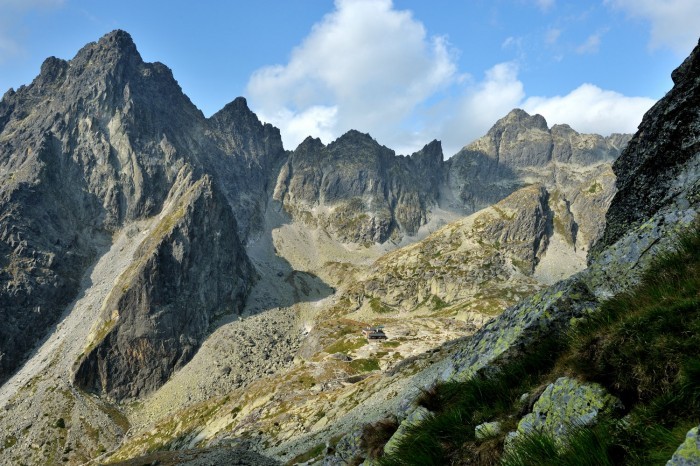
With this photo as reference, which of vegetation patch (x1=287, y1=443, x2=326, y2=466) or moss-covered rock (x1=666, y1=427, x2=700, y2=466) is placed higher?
moss-covered rock (x1=666, y1=427, x2=700, y2=466)

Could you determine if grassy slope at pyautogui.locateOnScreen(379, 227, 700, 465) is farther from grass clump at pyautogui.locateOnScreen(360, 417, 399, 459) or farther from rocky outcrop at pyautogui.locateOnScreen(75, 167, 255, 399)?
rocky outcrop at pyautogui.locateOnScreen(75, 167, 255, 399)

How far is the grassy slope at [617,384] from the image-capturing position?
512 centimetres

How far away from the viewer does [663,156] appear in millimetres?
15945

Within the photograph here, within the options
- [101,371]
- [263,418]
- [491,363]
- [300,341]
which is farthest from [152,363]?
[491,363]

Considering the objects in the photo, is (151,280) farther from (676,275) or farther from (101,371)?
(676,275)

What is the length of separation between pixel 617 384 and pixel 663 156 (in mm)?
13339

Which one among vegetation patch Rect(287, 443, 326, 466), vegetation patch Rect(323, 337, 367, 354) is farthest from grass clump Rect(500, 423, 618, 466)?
vegetation patch Rect(323, 337, 367, 354)

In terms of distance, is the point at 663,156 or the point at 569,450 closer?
the point at 569,450

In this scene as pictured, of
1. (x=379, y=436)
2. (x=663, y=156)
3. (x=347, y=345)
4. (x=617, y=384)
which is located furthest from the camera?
(x=347, y=345)

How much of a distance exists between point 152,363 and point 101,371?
689 inches

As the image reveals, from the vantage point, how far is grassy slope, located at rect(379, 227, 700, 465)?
5.12 metres

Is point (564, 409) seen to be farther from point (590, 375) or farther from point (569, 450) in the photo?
point (569, 450)

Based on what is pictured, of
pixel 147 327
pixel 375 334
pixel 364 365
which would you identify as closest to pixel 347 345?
pixel 375 334

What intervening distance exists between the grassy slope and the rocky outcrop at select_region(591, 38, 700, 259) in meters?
7.74
